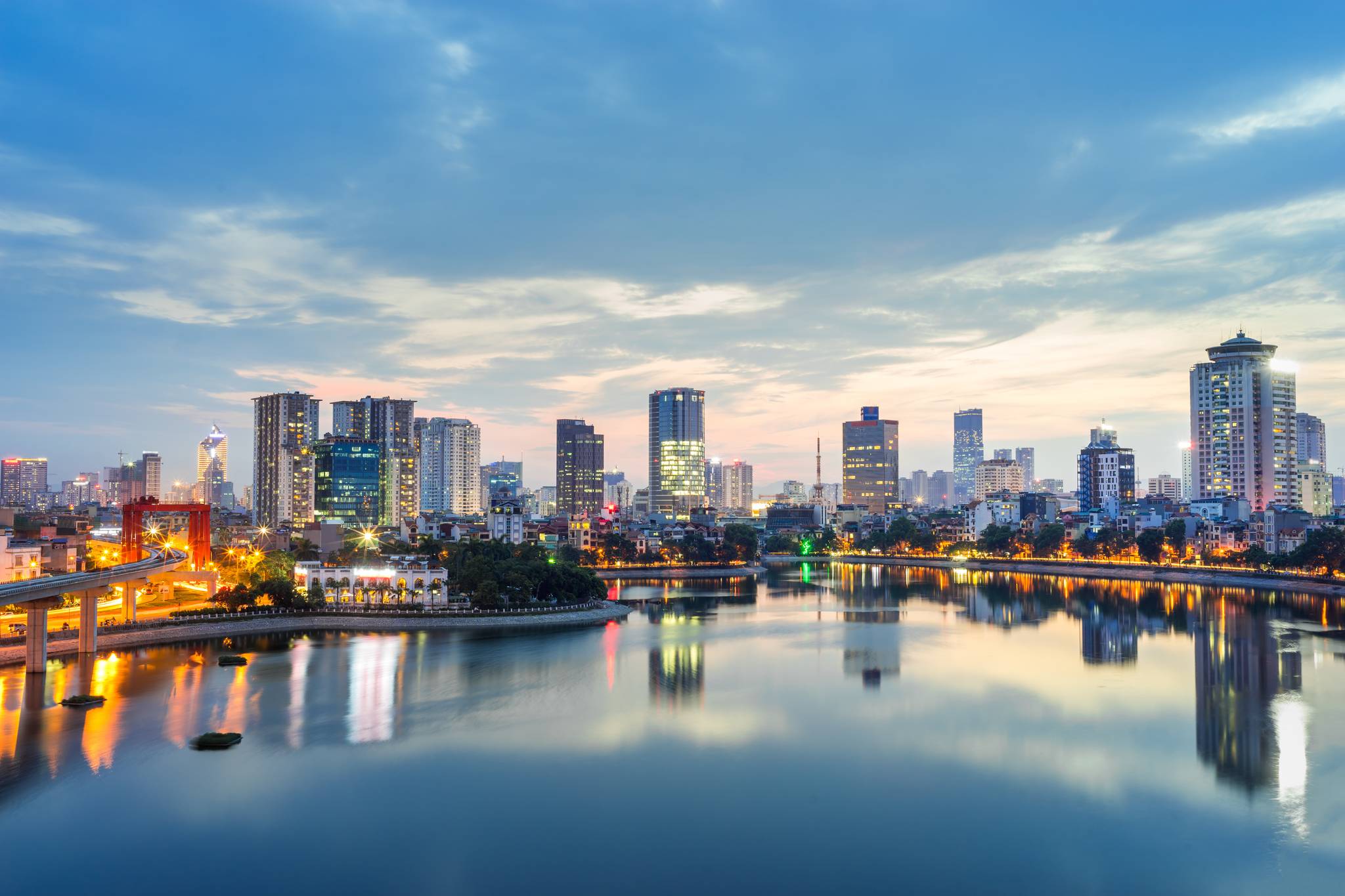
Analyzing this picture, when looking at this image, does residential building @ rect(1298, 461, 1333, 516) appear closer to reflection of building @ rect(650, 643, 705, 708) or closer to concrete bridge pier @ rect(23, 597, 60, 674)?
reflection of building @ rect(650, 643, 705, 708)

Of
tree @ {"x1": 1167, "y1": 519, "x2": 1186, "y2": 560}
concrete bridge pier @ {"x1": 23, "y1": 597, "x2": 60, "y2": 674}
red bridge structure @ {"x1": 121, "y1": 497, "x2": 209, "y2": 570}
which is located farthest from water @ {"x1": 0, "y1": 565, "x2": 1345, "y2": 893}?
tree @ {"x1": 1167, "y1": 519, "x2": 1186, "y2": 560}

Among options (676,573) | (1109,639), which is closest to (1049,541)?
(676,573)

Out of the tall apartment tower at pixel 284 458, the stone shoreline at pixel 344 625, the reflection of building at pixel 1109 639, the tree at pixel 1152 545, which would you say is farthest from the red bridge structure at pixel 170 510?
the tall apartment tower at pixel 284 458

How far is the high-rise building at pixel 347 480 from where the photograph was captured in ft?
410

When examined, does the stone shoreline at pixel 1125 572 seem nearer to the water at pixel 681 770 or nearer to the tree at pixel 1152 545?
the tree at pixel 1152 545

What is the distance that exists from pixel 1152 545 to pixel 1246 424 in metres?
46.1

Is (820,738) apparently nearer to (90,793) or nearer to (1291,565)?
(90,793)

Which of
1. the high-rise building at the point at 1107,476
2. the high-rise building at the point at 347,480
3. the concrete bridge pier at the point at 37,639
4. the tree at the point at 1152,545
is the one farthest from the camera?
the high-rise building at the point at 1107,476

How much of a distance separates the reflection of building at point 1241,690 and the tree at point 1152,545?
33702 mm

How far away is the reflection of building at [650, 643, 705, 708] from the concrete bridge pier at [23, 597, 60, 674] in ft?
66.4

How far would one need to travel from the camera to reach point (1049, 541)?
95.2 m

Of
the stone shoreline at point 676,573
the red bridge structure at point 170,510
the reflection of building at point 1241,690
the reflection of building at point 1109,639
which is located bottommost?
the stone shoreline at point 676,573

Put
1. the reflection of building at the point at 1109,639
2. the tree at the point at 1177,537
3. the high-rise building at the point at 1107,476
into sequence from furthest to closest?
the high-rise building at the point at 1107,476 < the tree at the point at 1177,537 < the reflection of building at the point at 1109,639

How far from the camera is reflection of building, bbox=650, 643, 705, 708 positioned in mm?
30984
